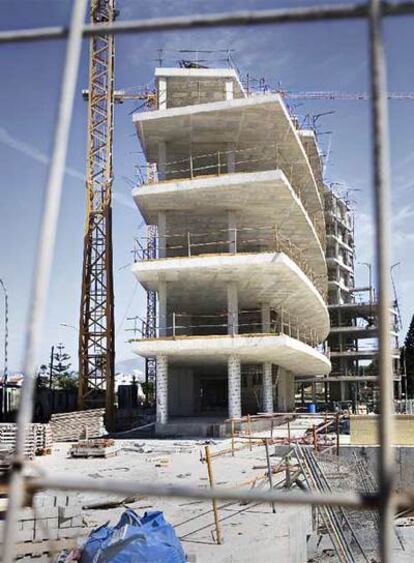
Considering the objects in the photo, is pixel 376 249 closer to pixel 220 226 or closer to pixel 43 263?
pixel 43 263

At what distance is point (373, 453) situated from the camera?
53.6 ft

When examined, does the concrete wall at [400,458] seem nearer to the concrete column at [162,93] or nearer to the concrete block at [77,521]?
the concrete block at [77,521]

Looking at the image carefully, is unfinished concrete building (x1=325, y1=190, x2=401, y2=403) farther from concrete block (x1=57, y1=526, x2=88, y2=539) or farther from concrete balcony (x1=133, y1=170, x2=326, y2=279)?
concrete block (x1=57, y1=526, x2=88, y2=539)

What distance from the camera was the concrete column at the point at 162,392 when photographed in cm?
2530

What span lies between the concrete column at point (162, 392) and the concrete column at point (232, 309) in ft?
10.5

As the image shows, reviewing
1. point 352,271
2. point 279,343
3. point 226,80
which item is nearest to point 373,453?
point 279,343

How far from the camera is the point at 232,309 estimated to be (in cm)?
2584

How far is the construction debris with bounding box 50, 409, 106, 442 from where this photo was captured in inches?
974

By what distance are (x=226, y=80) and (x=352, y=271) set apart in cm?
5088

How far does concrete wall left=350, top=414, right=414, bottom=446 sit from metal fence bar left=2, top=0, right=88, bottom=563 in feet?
53.3

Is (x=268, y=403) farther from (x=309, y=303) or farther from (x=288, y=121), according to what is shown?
(x=288, y=121)

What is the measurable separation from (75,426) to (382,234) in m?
25.6

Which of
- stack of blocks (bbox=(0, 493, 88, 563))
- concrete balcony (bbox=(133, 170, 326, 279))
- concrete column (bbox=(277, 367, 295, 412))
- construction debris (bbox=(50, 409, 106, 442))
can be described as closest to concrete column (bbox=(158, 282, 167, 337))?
concrete balcony (bbox=(133, 170, 326, 279))

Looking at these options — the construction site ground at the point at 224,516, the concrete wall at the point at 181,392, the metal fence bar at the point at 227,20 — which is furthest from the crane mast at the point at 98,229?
the metal fence bar at the point at 227,20
